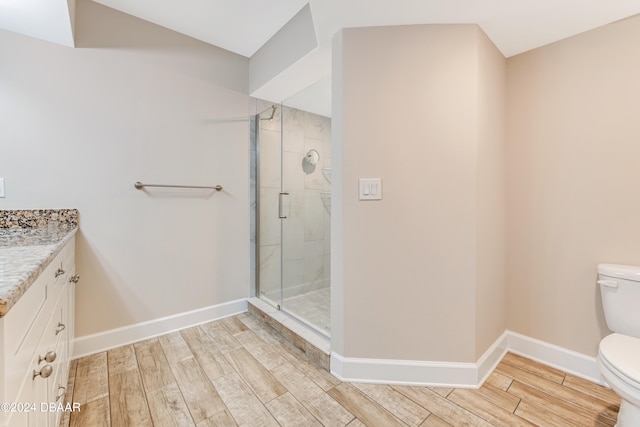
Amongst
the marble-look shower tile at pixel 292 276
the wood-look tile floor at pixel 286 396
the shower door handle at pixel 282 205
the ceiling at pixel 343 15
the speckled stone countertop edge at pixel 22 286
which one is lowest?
the wood-look tile floor at pixel 286 396

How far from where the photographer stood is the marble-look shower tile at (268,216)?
2.79 metres

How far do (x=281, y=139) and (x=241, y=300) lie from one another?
1.62 meters

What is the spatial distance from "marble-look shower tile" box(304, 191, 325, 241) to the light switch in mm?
1259

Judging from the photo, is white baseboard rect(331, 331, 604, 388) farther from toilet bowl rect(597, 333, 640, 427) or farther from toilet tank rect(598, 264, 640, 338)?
toilet bowl rect(597, 333, 640, 427)

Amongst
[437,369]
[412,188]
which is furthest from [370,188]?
[437,369]

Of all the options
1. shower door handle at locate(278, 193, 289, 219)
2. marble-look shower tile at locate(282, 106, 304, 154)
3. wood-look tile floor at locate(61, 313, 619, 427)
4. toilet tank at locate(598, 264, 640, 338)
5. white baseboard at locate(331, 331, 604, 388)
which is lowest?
wood-look tile floor at locate(61, 313, 619, 427)

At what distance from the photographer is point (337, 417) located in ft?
4.54

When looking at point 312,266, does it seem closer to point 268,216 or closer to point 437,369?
point 268,216

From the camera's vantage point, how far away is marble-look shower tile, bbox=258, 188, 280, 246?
2.79m

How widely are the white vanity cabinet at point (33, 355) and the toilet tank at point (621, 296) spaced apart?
2408mm

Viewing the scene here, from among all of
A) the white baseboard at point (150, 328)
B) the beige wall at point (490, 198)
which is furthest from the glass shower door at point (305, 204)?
the beige wall at point (490, 198)

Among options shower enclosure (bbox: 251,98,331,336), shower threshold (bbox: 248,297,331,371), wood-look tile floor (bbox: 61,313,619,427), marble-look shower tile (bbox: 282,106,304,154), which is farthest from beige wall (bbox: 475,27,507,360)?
marble-look shower tile (bbox: 282,106,304,154)

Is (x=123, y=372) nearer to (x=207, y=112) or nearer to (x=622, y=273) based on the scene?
(x=207, y=112)

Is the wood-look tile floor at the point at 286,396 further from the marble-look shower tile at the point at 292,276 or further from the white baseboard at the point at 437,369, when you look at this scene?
the marble-look shower tile at the point at 292,276
